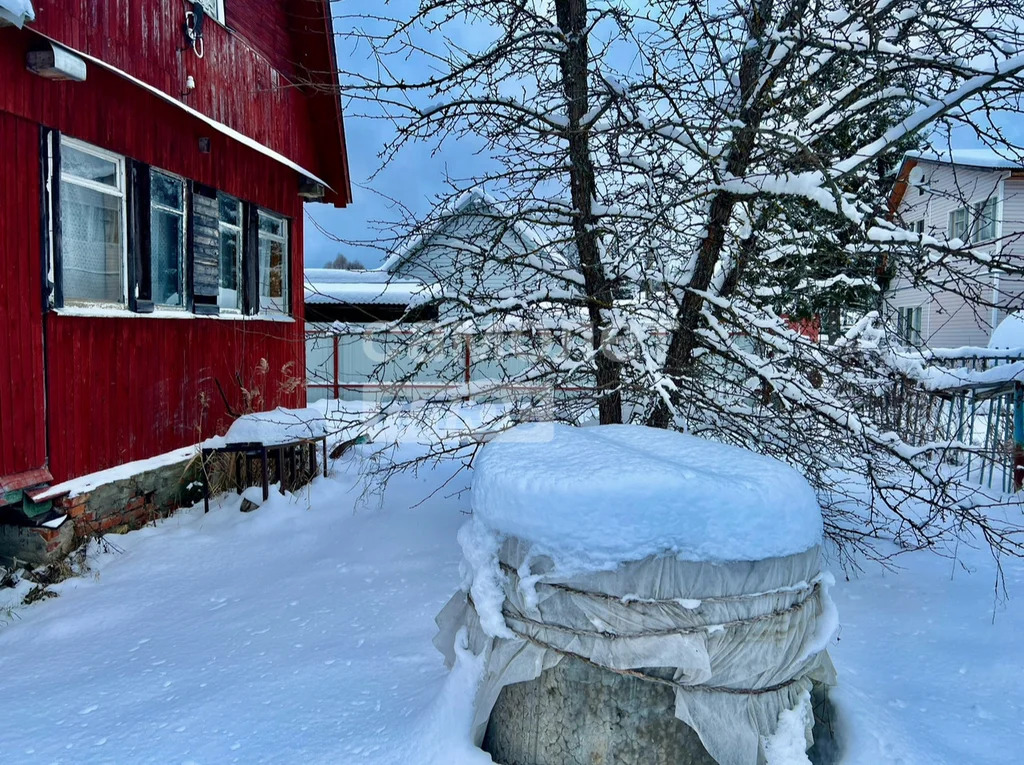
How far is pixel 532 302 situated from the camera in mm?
5098

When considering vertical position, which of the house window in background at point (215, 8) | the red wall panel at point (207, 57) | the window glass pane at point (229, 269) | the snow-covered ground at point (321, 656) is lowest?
the snow-covered ground at point (321, 656)

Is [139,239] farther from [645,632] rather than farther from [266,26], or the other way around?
[645,632]

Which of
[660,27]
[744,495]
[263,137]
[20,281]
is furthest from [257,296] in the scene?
[744,495]

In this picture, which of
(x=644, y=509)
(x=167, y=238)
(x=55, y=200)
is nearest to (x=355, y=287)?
(x=167, y=238)

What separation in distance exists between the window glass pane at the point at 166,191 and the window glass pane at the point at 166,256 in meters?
0.09

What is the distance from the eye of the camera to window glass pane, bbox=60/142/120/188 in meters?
5.27

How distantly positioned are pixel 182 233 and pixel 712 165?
16.6 feet

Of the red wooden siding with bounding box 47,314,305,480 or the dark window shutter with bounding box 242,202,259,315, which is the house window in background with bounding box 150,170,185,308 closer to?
the red wooden siding with bounding box 47,314,305,480

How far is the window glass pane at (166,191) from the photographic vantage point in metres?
6.36

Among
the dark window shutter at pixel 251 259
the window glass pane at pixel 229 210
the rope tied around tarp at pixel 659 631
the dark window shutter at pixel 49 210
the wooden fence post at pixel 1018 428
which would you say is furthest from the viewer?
the dark window shutter at pixel 251 259

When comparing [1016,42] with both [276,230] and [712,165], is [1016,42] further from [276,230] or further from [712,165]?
[276,230]

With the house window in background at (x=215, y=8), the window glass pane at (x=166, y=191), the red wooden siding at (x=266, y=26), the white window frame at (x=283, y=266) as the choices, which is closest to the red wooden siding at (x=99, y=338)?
the window glass pane at (x=166, y=191)

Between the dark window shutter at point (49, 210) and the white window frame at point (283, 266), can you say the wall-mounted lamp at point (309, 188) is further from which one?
the dark window shutter at point (49, 210)

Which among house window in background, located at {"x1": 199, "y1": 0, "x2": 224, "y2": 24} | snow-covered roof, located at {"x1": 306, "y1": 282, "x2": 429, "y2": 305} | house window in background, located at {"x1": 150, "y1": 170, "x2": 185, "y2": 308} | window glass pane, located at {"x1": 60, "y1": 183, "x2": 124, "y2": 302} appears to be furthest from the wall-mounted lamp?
snow-covered roof, located at {"x1": 306, "y1": 282, "x2": 429, "y2": 305}
